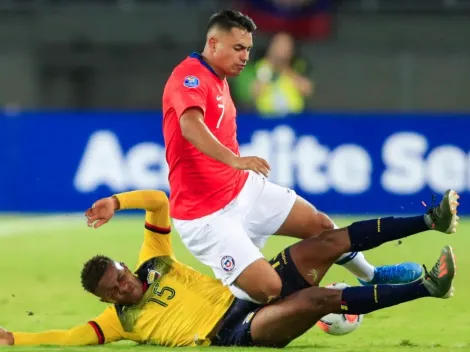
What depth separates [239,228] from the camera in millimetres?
7406

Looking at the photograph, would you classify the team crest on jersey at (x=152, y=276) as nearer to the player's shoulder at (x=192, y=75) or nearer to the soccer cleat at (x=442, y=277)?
the player's shoulder at (x=192, y=75)

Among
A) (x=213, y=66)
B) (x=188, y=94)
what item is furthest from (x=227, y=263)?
(x=213, y=66)

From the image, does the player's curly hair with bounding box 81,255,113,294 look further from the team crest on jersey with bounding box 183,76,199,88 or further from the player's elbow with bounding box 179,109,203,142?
the team crest on jersey with bounding box 183,76,199,88

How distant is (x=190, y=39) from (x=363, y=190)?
3992 millimetres

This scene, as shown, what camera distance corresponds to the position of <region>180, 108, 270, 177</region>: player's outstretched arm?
6590 millimetres

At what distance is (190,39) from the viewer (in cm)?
1772

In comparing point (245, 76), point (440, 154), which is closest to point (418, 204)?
point (440, 154)

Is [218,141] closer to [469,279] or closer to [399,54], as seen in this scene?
[469,279]

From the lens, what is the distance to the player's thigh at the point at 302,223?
7695 millimetres

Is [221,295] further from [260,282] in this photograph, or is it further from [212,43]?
[212,43]

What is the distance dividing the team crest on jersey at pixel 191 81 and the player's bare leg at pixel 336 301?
1407 millimetres

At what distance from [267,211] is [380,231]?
31.8 inches

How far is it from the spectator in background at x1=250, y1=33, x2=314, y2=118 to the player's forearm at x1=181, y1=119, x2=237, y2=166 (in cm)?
884

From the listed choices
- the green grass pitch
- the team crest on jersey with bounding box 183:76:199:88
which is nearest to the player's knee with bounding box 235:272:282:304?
the green grass pitch
